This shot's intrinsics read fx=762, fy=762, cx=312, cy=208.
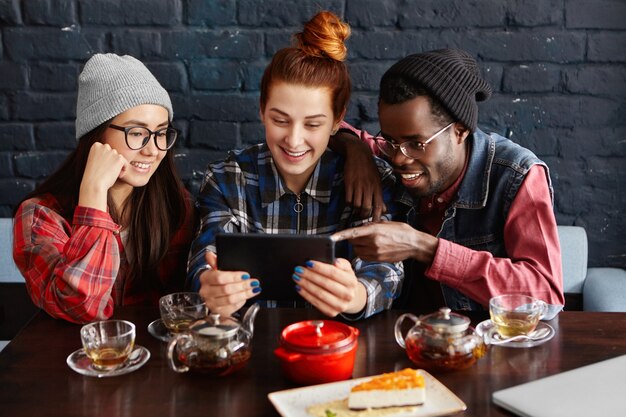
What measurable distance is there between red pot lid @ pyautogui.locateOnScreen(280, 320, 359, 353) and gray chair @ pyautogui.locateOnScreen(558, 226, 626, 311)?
48.3 inches

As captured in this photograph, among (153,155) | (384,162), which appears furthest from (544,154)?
(153,155)

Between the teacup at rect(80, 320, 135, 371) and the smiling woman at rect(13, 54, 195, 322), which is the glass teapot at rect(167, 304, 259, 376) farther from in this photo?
the smiling woman at rect(13, 54, 195, 322)

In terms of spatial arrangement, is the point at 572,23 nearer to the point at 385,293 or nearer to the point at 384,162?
the point at 384,162

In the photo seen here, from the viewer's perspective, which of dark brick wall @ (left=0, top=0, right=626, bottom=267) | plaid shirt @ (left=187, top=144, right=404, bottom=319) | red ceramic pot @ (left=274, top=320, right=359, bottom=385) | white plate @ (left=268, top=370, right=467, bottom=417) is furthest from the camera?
dark brick wall @ (left=0, top=0, right=626, bottom=267)

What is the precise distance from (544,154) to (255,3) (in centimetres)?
100

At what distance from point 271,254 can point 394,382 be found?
389mm

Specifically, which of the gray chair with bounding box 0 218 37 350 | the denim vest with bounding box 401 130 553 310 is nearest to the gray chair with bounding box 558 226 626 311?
the denim vest with bounding box 401 130 553 310

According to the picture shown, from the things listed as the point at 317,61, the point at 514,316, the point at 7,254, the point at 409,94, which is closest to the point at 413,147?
the point at 409,94

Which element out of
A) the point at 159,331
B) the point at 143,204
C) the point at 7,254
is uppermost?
the point at 143,204

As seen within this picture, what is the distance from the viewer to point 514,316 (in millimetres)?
1428

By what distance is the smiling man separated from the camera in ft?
5.48

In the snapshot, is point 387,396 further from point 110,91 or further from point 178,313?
point 110,91

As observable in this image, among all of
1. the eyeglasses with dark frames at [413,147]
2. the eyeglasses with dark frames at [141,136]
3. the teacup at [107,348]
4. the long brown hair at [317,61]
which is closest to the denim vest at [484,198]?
the eyeglasses with dark frames at [413,147]

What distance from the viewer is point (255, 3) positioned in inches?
89.7
